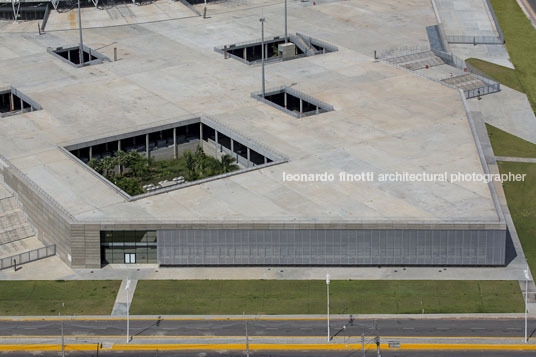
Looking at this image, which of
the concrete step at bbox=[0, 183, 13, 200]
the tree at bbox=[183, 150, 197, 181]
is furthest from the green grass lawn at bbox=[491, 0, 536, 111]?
the concrete step at bbox=[0, 183, 13, 200]

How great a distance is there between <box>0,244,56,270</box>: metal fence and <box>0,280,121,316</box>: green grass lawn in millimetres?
3994

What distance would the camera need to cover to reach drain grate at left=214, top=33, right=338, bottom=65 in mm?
171625

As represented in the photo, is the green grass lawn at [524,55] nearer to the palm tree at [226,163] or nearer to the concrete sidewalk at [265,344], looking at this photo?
the palm tree at [226,163]

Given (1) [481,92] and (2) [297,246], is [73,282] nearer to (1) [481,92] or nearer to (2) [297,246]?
(2) [297,246]

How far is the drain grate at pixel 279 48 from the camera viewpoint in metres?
172

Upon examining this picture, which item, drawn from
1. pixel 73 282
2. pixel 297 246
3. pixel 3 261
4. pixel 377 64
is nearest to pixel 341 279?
pixel 297 246

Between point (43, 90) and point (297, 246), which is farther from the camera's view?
point (43, 90)

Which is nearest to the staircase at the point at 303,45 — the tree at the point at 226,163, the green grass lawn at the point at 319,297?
the tree at the point at 226,163

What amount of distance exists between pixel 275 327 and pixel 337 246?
45.2 ft

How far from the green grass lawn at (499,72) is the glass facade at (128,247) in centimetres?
7639

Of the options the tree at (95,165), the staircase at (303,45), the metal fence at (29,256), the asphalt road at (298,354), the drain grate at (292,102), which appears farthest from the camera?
the staircase at (303,45)

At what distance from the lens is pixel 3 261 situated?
382 feet

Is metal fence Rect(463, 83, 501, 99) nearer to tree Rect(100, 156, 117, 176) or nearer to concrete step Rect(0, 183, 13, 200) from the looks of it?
tree Rect(100, 156, 117, 176)

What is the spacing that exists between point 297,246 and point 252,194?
30.9 ft
